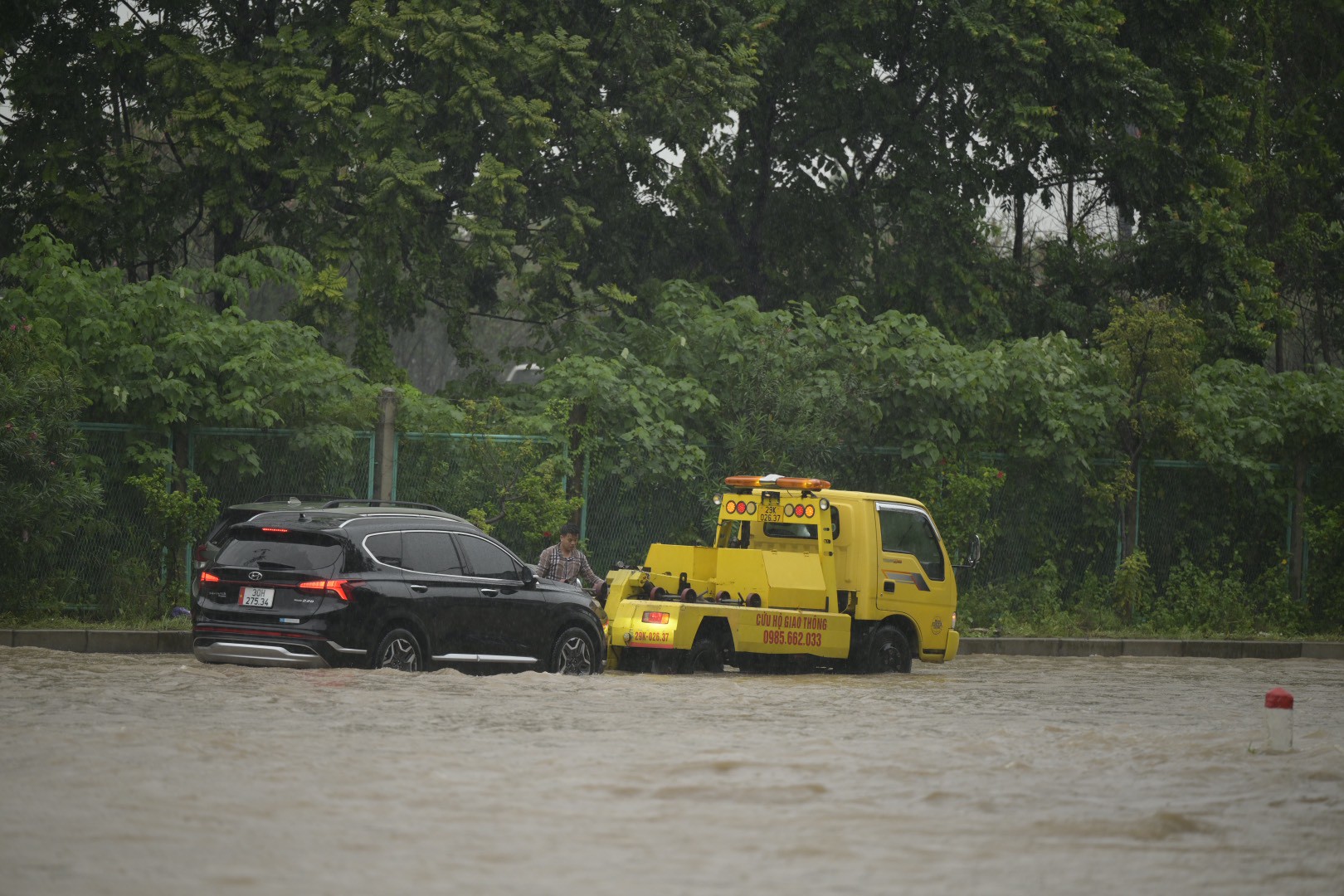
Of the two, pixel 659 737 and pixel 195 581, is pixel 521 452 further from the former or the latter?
pixel 659 737

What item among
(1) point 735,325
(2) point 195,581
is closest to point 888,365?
(1) point 735,325

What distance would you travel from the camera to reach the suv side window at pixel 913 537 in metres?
18.6

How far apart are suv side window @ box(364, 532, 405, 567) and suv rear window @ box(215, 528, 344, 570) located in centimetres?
32

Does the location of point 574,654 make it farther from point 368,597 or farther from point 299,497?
point 299,497

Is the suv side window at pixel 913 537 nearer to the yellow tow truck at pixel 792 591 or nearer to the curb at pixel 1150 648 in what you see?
the yellow tow truck at pixel 792 591

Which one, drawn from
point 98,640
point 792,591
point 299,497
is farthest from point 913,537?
point 98,640

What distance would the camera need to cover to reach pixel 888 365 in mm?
23172

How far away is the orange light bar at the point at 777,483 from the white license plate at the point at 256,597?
5.68m

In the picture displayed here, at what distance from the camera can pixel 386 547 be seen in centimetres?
1472

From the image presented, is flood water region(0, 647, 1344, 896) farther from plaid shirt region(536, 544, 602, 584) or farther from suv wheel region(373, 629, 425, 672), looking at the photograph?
plaid shirt region(536, 544, 602, 584)

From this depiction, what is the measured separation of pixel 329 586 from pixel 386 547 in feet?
2.44

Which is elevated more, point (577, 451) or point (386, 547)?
point (577, 451)

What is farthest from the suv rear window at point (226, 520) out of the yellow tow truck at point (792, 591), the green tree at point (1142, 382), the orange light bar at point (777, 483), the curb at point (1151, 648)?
the green tree at point (1142, 382)

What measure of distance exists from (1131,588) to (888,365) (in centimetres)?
446
